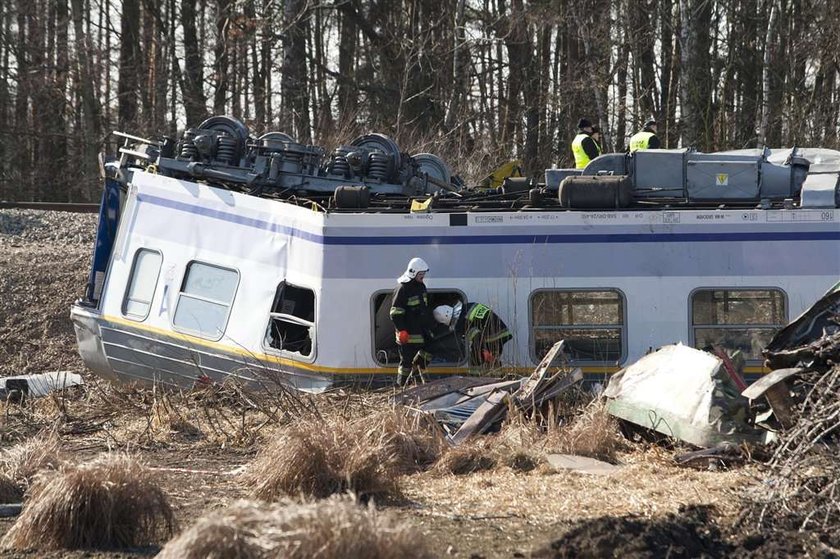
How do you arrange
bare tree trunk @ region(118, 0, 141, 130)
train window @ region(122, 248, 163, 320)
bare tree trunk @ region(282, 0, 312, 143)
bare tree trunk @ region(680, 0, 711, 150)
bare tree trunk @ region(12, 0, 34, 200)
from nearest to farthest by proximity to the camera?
train window @ region(122, 248, 163, 320) → bare tree trunk @ region(680, 0, 711, 150) → bare tree trunk @ region(282, 0, 312, 143) → bare tree trunk @ region(12, 0, 34, 200) → bare tree trunk @ region(118, 0, 141, 130)

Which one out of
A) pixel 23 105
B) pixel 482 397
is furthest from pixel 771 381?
pixel 23 105

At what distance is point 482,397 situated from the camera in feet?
36.1

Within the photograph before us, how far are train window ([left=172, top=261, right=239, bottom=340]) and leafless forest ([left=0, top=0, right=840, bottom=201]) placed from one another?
11.4 m

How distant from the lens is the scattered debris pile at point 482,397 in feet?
34.1

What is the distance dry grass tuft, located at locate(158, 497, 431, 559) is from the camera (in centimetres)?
521

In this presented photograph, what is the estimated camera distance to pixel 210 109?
112 ft

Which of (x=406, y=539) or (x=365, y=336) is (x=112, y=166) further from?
(x=406, y=539)

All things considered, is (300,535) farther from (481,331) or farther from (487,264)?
(487,264)

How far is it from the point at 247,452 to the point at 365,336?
224 centimetres

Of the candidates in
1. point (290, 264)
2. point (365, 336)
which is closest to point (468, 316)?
point (365, 336)

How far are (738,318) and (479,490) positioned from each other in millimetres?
4571

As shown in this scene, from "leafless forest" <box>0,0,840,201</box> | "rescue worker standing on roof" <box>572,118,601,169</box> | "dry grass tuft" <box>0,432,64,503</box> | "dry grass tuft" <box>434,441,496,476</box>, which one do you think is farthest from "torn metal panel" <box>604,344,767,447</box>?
"leafless forest" <box>0,0,840,201</box>

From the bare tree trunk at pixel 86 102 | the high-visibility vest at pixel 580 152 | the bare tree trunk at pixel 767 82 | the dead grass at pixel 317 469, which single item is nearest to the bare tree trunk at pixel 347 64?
the bare tree trunk at pixel 86 102

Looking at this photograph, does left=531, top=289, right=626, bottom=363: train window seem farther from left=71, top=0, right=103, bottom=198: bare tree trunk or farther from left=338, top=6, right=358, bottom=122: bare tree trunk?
left=71, top=0, right=103, bottom=198: bare tree trunk
